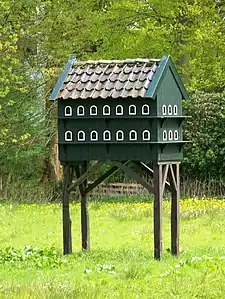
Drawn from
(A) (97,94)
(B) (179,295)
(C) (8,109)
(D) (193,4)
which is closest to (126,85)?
(A) (97,94)

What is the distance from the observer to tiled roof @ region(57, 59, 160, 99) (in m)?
12.6

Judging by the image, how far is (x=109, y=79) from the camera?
1292 centimetres

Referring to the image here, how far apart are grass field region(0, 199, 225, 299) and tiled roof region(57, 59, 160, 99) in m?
2.77

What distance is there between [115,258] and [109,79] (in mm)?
3080

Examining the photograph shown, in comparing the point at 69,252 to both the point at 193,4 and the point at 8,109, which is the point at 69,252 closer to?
the point at 8,109

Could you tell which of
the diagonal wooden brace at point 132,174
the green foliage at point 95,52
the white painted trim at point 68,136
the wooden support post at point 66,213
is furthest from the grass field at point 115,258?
the green foliage at point 95,52

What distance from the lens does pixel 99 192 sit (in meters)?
29.9

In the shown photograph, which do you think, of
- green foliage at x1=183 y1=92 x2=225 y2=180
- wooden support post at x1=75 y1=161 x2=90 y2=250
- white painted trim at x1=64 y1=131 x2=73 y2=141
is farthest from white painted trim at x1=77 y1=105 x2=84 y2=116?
green foliage at x1=183 y1=92 x2=225 y2=180

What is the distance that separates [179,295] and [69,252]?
Answer: 464 cm

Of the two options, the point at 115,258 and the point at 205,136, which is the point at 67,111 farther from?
the point at 205,136

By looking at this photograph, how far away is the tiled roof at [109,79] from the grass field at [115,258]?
2.77 m

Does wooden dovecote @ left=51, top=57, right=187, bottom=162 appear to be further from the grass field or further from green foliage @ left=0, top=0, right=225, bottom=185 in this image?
green foliage @ left=0, top=0, right=225, bottom=185

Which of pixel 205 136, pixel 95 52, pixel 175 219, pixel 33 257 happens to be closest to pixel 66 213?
pixel 33 257

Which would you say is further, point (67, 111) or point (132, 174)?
point (67, 111)
